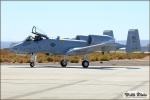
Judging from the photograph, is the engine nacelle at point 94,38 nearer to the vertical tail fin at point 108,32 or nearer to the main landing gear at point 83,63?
the main landing gear at point 83,63

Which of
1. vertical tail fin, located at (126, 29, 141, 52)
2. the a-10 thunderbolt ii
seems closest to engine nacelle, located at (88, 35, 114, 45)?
the a-10 thunderbolt ii

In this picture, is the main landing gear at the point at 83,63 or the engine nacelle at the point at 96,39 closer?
the main landing gear at the point at 83,63

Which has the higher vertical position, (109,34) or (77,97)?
(109,34)

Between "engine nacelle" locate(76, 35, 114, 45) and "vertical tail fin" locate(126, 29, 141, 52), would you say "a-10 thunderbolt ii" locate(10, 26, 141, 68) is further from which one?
"vertical tail fin" locate(126, 29, 141, 52)

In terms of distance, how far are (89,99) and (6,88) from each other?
13.4ft

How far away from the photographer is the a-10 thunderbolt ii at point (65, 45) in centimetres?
3672

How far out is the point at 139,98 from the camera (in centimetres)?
1405

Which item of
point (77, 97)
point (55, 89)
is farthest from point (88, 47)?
point (77, 97)

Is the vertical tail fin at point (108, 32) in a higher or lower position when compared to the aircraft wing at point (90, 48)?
higher

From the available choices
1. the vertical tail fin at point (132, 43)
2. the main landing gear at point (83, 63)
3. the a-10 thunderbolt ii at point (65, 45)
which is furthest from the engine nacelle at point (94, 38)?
the vertical tail fin at point (132, 43)

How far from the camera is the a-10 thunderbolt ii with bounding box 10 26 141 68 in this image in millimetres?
36719

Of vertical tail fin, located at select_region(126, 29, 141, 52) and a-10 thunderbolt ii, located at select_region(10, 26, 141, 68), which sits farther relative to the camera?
vertical tail fin, located at select_region(126, 29, 141, 52)

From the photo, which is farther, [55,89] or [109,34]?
[109,34]

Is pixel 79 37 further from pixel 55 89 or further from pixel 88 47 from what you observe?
pixel 55 89
